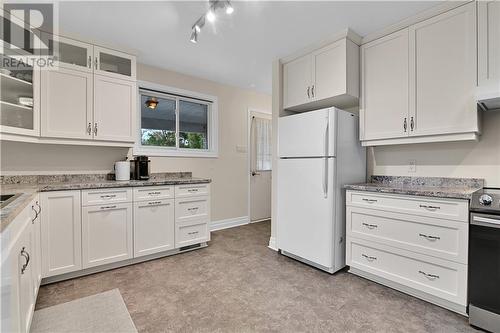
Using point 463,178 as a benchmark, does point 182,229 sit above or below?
below

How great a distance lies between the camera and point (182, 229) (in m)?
3.04

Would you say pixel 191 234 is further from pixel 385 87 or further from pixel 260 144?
pixel 385 87

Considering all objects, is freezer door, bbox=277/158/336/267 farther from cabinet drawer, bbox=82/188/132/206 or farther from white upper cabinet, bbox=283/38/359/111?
cabinet drawer, bbox=82/188/132/206

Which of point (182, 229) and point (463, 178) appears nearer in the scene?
point (463, 178)

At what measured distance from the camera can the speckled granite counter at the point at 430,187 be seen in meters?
1.89

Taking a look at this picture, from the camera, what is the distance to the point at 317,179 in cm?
253

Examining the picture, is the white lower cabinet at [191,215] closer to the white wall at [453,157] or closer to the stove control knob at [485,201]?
the white wall at [453,157]

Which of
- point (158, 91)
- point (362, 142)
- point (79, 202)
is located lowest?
point (79, 202)

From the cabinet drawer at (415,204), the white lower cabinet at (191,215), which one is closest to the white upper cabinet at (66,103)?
the white lower cabinet at (191,215)

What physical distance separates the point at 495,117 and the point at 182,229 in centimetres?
327

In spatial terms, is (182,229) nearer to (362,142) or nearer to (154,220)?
(154,220)

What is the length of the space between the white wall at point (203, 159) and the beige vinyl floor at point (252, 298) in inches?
49.1

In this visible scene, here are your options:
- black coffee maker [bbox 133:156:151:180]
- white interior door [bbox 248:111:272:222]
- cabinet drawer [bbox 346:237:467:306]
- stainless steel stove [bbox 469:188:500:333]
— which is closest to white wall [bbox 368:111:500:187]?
stainless steel stove [bbox 469:188:500:333]

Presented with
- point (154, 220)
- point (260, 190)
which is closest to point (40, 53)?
point (154, 220)
